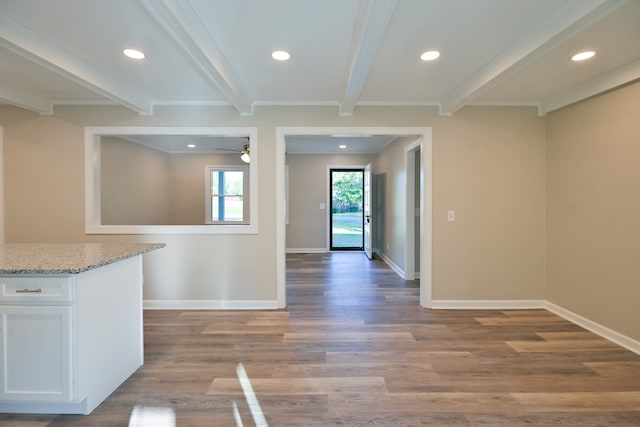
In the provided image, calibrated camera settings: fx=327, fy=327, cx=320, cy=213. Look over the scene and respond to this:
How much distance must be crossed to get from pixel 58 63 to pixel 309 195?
18.8 feet

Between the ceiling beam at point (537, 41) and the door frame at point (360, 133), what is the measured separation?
745 millimetres

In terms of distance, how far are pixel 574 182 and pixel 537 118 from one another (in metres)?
0.87

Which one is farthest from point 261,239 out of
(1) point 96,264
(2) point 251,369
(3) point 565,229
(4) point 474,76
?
(3) point 565,229

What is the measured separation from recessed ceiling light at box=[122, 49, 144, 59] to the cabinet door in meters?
1.89

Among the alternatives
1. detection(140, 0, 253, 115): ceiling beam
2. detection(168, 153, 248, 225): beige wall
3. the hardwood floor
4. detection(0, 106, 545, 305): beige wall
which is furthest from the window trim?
detection(168, 153, 248, 225): beige wall

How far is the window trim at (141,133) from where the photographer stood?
3736 millimetres

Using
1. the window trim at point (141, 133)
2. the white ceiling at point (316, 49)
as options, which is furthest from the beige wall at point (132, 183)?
the white ceiling at point (316, 49)

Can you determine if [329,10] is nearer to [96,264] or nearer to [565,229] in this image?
[96,264]

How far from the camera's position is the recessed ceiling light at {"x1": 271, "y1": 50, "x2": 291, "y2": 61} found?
2.51 meters

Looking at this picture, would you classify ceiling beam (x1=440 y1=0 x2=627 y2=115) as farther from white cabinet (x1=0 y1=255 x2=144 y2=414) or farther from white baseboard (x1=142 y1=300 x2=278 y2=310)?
white cabinet (x1=0 y1=255 x2=144 y2=414)

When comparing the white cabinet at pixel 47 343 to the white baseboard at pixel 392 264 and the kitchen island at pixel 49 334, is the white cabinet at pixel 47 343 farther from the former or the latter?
the white baseboard at pixel 392 264

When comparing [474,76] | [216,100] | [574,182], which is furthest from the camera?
[216,100]

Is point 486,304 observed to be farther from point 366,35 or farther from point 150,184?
point 150,184

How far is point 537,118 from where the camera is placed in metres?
3.77
